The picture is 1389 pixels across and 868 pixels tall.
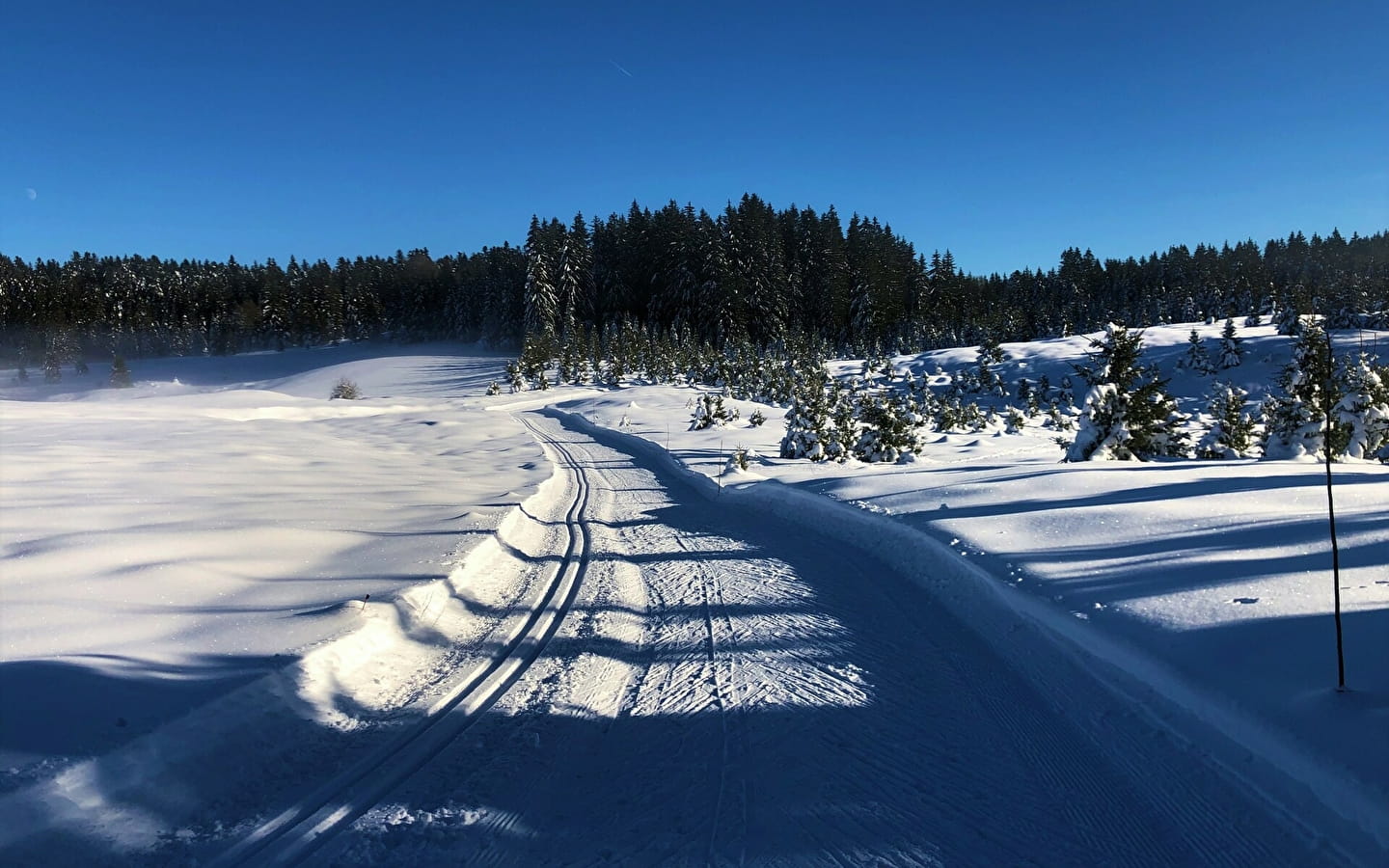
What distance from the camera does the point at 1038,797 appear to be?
349cm

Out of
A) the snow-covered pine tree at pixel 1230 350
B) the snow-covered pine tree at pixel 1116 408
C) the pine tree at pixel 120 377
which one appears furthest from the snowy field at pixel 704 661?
the pine tree at pixel 120 377

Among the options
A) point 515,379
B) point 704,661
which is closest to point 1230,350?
point 515,379

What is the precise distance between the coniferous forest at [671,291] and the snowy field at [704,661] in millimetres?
52286

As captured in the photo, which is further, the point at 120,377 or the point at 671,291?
the point at 671,291

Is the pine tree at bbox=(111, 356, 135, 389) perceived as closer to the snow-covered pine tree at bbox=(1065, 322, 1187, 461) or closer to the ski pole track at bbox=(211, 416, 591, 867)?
the ski pole track at bbox=(211, 416, 591, 867)

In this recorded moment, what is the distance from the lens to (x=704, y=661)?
540 cm

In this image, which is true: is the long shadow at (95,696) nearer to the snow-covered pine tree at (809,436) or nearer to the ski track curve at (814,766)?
the ski track curve at (814,766)

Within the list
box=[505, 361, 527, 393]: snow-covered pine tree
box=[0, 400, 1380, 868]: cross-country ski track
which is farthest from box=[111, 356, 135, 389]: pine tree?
box=[0, 400, 1380, 868]: cross-country ski track

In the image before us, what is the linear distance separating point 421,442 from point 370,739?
23.0 meters

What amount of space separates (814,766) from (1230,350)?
2461 inches

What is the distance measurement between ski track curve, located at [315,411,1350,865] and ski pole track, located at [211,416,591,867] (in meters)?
0.12

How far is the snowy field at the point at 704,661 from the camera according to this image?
10.7 ft

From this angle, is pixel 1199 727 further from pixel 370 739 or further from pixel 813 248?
pixel 813 248

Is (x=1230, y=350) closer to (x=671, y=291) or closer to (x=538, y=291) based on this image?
(x=671, y=291)
